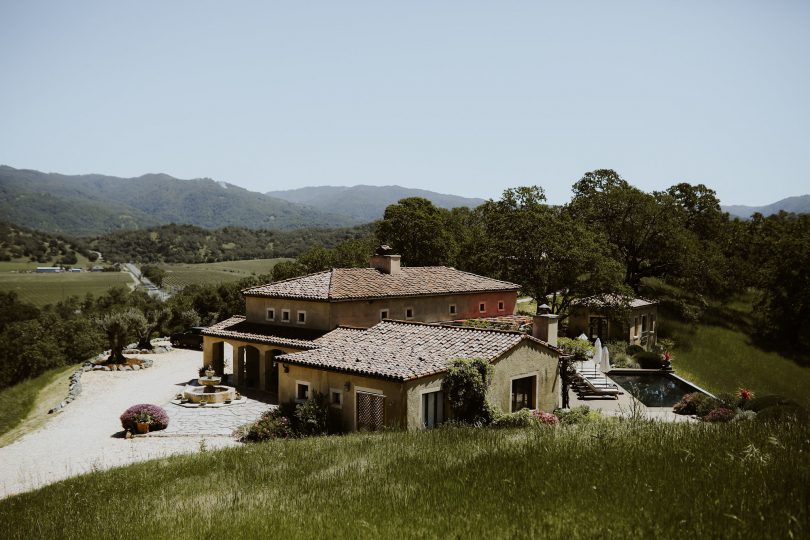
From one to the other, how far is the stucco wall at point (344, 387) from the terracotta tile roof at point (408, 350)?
1.30 feet

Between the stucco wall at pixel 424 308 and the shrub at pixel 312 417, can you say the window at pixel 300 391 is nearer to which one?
the shrub at pixel 312 417

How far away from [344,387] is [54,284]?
13532 cm

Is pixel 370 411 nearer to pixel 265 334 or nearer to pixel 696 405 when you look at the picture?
pixel 265 334

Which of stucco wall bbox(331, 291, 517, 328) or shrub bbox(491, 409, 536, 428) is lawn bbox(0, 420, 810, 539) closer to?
shrub bbox(491, 409, 536, 428)

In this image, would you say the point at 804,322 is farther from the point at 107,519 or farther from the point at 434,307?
the point at 107,519

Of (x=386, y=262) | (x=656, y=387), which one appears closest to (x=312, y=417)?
(x=386, y=262)

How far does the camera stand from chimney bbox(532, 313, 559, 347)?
23453mm

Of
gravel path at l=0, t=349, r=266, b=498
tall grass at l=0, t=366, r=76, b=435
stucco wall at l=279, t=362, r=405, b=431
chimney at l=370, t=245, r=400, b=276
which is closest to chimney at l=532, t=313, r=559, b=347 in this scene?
stucco wall at l=279, t=362, r=405, b=431

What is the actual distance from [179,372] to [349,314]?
1367 centimetres

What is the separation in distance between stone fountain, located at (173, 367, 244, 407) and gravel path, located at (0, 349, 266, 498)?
909mm

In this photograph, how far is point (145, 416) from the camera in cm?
2308

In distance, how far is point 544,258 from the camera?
44.4 meters

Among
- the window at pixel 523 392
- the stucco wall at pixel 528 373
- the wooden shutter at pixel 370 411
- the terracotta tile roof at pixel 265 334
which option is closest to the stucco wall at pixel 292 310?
the terracotta tile roof at pixel 265 334

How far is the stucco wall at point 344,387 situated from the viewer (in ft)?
62.7
